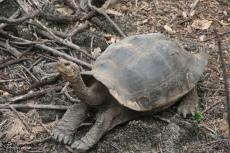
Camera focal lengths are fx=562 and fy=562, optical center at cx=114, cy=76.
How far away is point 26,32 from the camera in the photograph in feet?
17.5

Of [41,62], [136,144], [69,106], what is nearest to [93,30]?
[41,62]

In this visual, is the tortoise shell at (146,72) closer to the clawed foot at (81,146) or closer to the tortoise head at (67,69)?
the tortoise head at (67,69)

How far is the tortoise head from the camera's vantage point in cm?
381

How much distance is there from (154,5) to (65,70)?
2.34 metres

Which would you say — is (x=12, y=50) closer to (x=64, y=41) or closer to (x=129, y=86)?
(x=64, y=41)

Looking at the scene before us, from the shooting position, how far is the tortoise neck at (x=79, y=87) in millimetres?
3963

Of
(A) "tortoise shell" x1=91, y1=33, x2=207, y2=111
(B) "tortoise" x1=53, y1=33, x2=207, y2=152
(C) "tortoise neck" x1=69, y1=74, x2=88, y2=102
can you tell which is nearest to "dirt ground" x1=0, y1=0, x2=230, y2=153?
(B) "tortoise" x1=53, y1=33, x2=207, y2=152

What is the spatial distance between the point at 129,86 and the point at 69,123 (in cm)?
55

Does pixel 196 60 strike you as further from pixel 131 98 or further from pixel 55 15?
pixel 55 15

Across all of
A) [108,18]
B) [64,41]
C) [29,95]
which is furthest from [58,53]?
[108,18]

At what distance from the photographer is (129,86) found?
4195mm

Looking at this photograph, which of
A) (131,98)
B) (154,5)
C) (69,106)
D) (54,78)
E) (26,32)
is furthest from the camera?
(154,5)

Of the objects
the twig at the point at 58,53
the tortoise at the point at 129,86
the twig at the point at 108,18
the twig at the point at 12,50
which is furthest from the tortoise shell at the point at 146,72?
the twig at the point at 12,50

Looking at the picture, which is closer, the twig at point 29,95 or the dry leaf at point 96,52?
the twig at point 29,95
